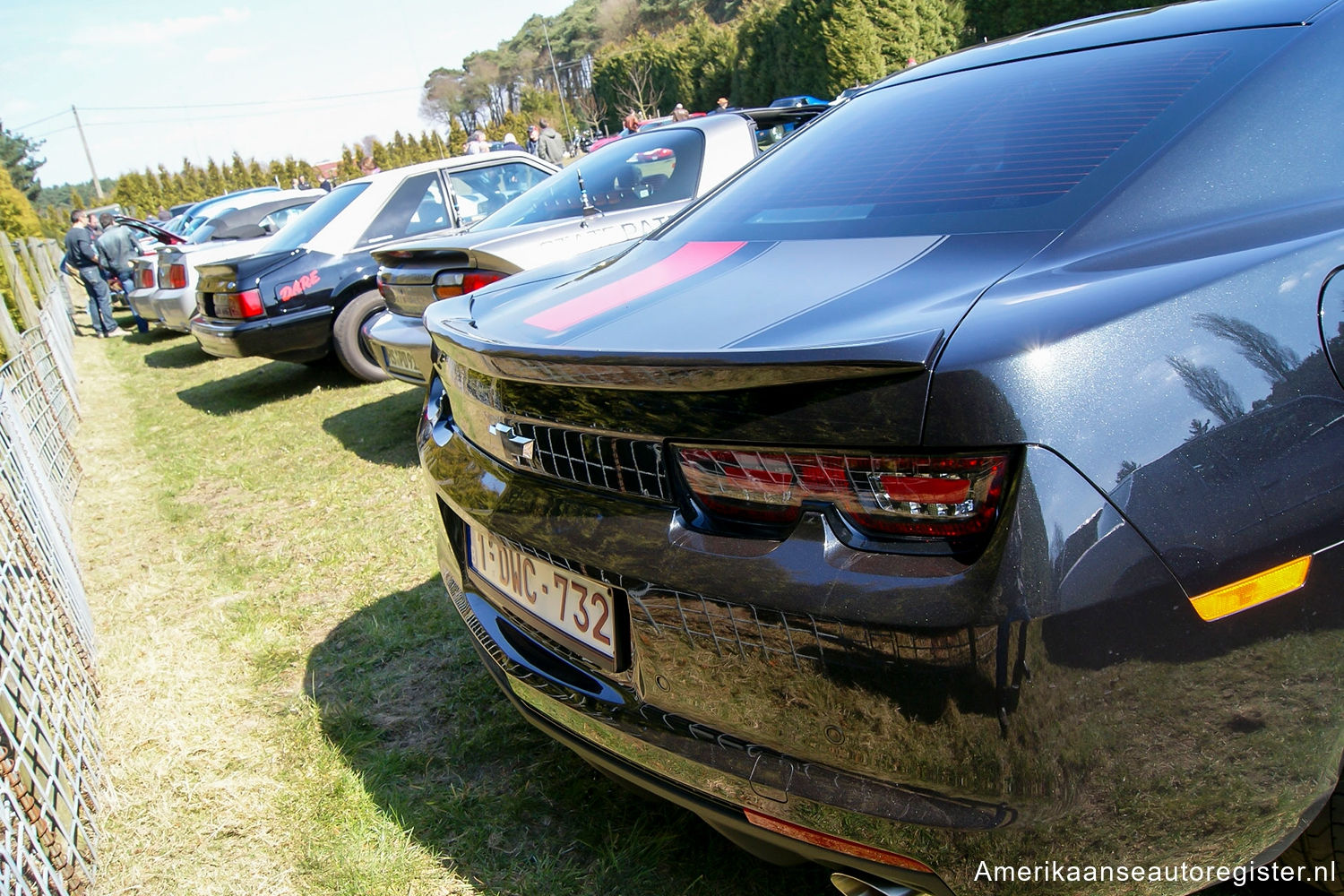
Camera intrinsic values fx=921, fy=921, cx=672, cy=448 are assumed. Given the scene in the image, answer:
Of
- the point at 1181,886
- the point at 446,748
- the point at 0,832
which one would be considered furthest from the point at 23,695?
the point at 1181,886

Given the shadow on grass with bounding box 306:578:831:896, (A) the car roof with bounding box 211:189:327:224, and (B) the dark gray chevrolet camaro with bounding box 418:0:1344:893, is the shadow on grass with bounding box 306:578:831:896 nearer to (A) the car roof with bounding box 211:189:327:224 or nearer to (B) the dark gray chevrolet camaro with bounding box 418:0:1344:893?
(B) the dark gray chevrolet camaro with bounding box 418:0:1344:893

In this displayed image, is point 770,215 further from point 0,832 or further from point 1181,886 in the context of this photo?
point 0,832

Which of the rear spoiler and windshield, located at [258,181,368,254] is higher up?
windshield, located at [258,181,368,254]

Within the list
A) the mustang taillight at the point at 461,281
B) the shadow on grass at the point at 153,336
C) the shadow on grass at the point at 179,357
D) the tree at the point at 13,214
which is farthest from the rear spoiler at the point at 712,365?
A: the tree at the point at 13,214

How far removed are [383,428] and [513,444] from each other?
4.34 m

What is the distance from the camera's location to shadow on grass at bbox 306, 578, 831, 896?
193 centimetres

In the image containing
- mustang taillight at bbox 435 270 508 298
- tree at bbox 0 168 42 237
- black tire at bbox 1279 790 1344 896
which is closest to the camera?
black tire at bbox 1279 790 1344 896

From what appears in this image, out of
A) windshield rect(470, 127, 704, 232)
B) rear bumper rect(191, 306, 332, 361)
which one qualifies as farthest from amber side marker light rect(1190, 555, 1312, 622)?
rear bumper rect(191, 306, 332, 361)

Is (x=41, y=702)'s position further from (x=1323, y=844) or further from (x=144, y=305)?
(x=144, y=305)

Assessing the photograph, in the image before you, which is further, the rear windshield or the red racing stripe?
the red racing stripe

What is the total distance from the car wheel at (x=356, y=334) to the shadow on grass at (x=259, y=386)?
1.36 ft

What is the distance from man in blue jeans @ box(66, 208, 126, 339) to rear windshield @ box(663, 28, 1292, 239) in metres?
13.3

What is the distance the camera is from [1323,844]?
142 centimetres

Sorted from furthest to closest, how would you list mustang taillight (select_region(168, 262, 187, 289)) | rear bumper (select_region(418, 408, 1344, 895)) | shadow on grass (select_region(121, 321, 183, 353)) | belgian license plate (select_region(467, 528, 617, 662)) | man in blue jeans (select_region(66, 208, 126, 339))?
1. man in blue jeans (select_region(66, 208, 126, 339))
2. shadow on grass (select_region(121, 321, 183, 353))
3. mustang taillight (select_region(168, 262, 187, 289))
4. belgian license plate (select_region(467, 528, 617, 662))
5. rear bumper (select_region(418, 408, 1344, 895))
